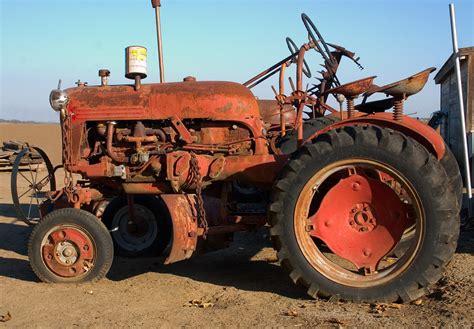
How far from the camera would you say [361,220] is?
169 inches

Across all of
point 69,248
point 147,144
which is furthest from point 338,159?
point 69,248

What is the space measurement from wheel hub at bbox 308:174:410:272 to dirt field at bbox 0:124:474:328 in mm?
473

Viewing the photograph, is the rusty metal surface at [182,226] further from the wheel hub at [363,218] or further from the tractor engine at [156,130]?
the wheel hub at [363,218]

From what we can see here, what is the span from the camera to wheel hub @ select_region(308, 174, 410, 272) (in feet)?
13.9

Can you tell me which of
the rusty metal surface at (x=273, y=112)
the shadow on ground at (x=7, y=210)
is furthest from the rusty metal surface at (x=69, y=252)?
the shadow on ground at (x=7, y=210)

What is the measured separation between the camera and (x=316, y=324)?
11.6ft

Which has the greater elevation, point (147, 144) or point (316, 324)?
point (147, 144)

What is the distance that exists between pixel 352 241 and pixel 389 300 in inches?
22.7

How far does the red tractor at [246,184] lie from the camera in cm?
396

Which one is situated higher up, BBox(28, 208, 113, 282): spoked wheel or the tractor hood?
the tractor hood

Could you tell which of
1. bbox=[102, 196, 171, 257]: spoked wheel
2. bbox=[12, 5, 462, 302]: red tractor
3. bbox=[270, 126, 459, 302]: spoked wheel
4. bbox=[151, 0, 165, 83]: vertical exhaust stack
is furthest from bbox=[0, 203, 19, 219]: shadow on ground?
bbox=[270, 126, 459, 302]: spoked wheel

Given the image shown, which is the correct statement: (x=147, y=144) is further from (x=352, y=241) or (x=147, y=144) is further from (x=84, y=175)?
(x=352, y=241)

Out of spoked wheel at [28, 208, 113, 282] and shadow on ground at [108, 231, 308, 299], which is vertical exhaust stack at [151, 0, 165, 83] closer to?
spoked wheel at [28, 208, 113, 282]

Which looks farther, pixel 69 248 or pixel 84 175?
pixel 84 175
